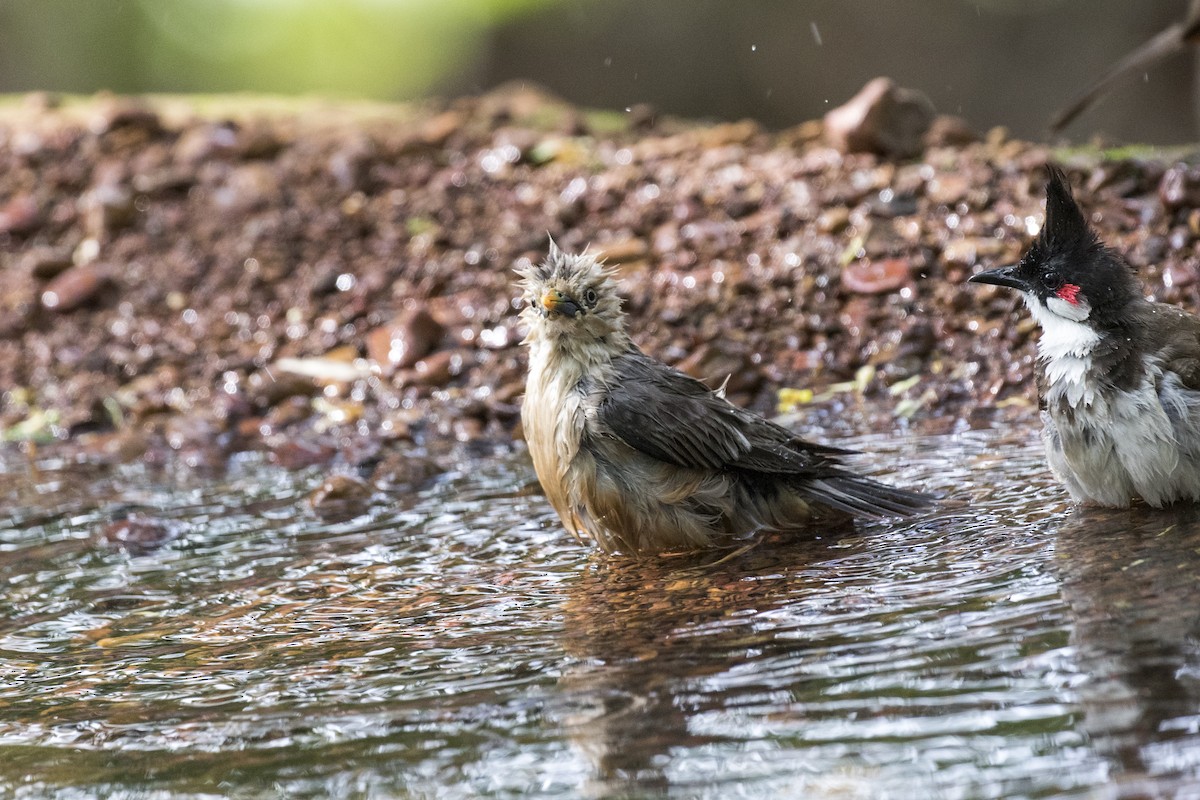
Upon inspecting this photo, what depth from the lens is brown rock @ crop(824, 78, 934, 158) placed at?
8664 mm

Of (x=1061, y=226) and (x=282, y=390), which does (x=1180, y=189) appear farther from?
(x=282, y=390)

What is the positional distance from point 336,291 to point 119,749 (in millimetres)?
5789

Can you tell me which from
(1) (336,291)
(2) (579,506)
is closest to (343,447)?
(1) (336,291)

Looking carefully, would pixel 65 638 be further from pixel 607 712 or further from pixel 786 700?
pixel 786 700

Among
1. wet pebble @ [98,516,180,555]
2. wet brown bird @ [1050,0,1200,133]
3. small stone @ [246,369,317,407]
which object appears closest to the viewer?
wet pebble @ [98,516,180,555]

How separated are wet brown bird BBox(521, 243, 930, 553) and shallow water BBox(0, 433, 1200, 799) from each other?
0.71 ft

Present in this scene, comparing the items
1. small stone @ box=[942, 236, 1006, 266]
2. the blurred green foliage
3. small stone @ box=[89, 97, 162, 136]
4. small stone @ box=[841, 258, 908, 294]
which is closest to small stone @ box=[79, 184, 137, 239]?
small stone @ box=[89, 97, 162, 136]

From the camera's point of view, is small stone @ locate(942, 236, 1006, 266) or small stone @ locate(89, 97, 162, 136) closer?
small stone @ locate(942, 236, 1006, 266)

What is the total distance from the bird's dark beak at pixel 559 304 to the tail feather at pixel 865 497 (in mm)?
1170

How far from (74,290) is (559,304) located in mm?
5390

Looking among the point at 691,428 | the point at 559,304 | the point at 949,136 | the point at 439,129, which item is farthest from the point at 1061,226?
the point at 439,129

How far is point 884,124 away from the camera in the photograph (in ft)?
28.6

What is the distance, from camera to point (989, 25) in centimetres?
1614

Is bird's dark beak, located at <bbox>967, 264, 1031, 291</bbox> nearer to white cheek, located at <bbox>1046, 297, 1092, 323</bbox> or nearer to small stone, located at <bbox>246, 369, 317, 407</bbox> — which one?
white cheek, located at <bbox>1046, 297, 1092, 323</bbox>
